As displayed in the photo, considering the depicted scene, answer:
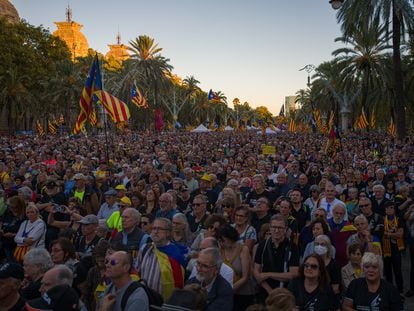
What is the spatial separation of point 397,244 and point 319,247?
2.77 meters

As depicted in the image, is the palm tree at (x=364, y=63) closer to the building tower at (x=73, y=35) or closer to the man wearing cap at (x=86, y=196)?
the man wearing cap at (x=86, y=196)

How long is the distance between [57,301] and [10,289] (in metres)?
0.38

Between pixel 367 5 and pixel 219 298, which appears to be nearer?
pixel 219 298

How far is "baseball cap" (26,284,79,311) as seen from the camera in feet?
10.3

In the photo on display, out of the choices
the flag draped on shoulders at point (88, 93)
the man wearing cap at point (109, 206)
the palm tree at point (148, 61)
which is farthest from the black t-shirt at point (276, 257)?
the palm tree at point (148, 61)

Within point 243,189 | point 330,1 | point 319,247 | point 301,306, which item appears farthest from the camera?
point 330,1

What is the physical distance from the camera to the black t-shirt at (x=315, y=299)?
3.88 meters

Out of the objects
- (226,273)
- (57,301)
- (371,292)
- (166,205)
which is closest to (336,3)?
(166,205)

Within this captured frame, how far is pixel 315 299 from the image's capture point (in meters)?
3.90

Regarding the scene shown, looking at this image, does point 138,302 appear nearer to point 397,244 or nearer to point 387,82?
point 397,244

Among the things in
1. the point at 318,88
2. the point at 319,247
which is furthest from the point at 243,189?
the point at 318,88

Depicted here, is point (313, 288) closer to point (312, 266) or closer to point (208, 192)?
point (312, 266)

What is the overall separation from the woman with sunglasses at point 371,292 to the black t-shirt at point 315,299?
176mm

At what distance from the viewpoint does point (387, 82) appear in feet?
103
